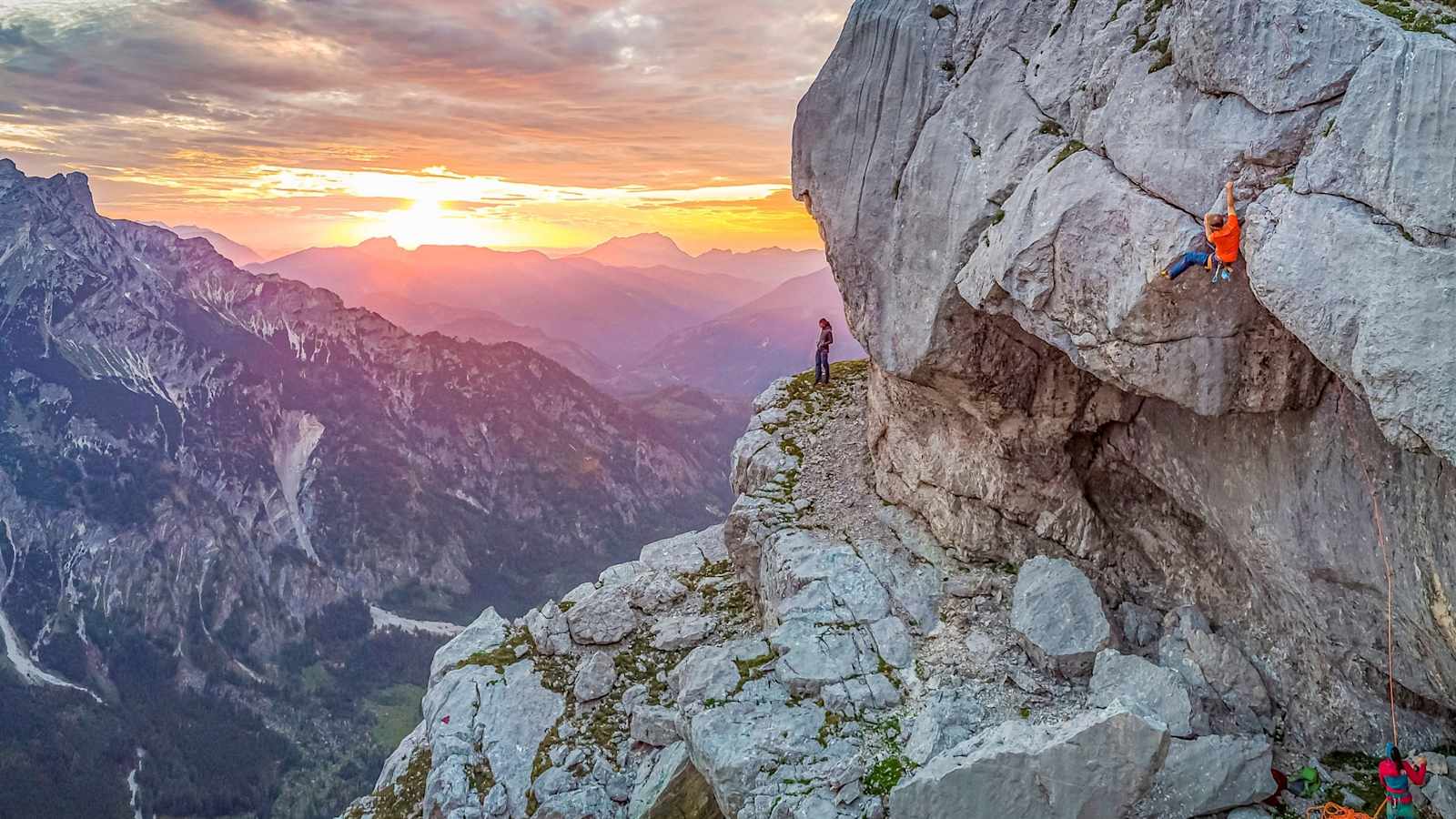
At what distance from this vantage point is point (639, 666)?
30.1m

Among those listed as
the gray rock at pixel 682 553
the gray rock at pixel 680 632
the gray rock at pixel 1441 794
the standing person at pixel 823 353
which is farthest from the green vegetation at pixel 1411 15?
the gray rock at pixel 682 553

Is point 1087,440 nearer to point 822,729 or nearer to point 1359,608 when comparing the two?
point 1359,608

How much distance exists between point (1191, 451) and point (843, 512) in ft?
39.6

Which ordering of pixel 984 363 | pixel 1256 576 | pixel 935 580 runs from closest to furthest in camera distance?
pixel 1256 576 < pixel 984 363 < pixel 935 580

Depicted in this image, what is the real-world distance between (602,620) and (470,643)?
817cm

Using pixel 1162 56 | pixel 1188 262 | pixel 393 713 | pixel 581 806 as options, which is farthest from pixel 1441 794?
pixel 393 713

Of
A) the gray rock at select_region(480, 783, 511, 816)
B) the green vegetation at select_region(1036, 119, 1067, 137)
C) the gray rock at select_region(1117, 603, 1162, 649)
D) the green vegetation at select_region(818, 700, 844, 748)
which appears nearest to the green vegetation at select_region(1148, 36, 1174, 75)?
the green vegetation at select_region(1036, 119, 1067, 137)

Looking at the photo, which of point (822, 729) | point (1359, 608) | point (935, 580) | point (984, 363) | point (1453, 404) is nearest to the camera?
point (1453, 404)

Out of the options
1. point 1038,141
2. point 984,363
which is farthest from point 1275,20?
point 984,363

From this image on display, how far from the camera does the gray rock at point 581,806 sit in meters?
25.5

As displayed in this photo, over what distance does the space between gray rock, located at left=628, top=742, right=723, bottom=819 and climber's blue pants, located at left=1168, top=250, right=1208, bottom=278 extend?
17700 millimetres

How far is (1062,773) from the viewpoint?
55.7 feet

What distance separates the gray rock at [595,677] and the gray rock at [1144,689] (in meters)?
16.6

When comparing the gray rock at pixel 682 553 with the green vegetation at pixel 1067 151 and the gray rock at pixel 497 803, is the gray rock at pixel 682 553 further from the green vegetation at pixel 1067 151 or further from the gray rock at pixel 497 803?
the green vegetation at pixel 1067 151
